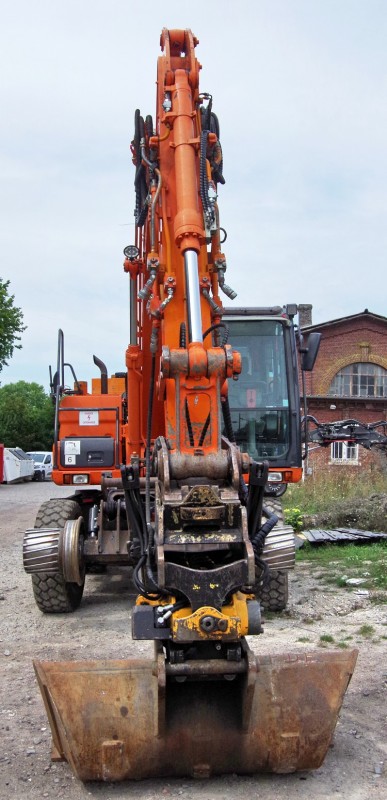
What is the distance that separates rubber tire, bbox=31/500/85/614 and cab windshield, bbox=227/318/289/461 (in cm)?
206

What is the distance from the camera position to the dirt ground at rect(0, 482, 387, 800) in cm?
411

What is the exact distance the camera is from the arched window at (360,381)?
34.8 metres

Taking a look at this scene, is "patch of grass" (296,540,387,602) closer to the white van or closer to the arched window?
the arched window

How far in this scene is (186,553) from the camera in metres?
4.24

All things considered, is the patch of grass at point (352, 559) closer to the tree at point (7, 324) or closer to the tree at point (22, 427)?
the tree at point (7, 324)

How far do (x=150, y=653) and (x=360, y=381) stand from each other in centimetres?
2975

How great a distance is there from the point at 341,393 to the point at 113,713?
3156cm

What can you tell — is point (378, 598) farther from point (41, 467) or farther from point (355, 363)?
point (41, 467)

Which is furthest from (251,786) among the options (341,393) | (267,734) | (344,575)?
(341,393)

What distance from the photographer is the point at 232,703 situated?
4230 mm

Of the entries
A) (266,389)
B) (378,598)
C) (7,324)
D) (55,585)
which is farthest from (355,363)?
(55,585)

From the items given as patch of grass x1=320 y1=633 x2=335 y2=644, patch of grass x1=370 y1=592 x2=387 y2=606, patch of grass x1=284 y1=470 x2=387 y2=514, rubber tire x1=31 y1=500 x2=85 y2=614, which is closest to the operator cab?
patch of grass x1=370 y1=592 x2=387 y2=606

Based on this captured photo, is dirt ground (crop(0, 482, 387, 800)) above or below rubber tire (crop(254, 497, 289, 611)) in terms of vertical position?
below

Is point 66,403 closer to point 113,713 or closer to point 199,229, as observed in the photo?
point 199,229
